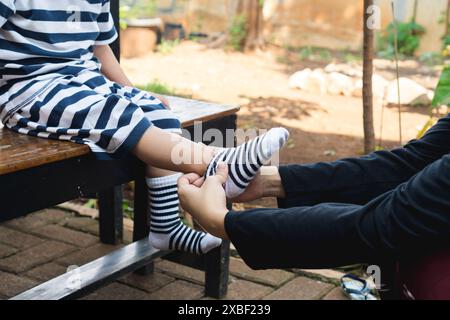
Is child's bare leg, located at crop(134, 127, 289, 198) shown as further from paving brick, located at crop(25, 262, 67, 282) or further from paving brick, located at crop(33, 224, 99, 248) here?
paving brick, located at crop(33, 224, 99, 248)

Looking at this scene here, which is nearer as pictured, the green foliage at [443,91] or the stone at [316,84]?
the green foliage at [443,91]

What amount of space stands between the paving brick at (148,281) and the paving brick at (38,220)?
713mm

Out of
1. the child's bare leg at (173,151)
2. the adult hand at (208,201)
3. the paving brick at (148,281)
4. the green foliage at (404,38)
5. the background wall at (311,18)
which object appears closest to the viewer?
the adult hand at (208,201)

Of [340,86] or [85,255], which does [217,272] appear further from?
[340,86]

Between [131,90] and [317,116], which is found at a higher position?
[131,90]

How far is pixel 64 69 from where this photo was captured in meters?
2.05

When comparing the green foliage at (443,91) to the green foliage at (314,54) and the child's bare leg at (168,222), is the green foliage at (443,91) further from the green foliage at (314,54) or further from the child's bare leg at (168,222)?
the green foliage at (314,54)

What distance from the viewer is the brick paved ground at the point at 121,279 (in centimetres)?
262

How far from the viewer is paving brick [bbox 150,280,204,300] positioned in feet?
8.52

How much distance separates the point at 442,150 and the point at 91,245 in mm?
1810

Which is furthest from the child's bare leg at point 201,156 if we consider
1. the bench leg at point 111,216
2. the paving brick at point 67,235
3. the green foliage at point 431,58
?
the green foliage at point 431,58

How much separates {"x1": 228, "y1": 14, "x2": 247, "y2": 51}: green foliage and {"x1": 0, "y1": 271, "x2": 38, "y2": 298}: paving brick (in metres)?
6.36
